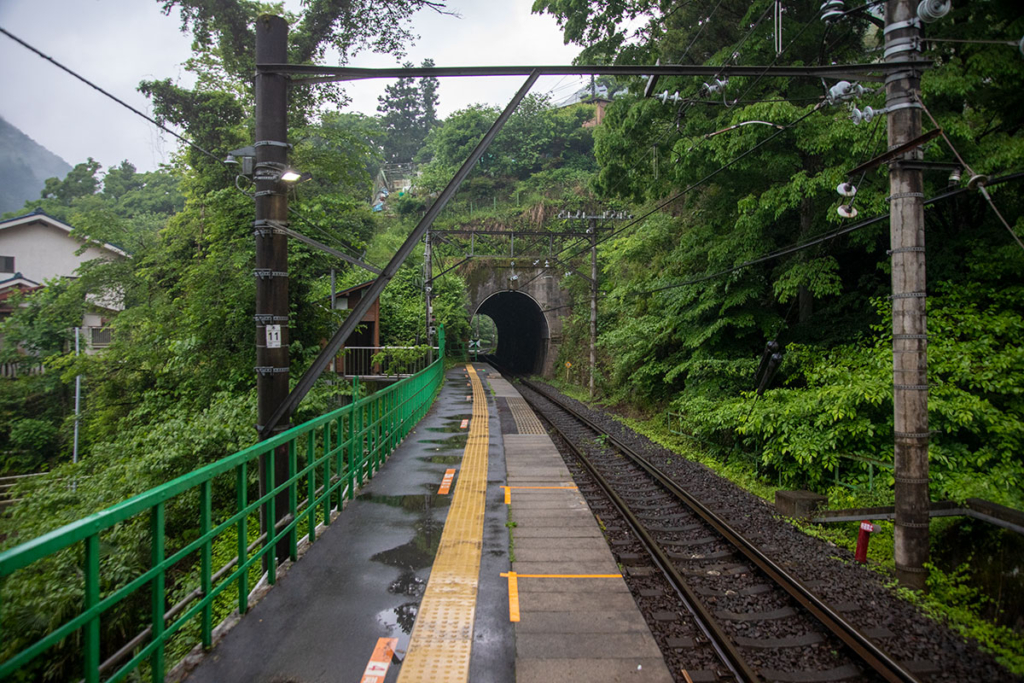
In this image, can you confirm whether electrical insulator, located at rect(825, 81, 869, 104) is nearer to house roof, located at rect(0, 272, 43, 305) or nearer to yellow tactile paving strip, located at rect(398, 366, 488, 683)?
yellow tactile paving strip, located at rect(398, 366, 488, 683)

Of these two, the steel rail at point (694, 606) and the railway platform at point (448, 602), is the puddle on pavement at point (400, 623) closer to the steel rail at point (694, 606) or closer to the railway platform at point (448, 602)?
the railway platform at point (448, 602)

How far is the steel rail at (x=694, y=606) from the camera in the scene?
13.5ft

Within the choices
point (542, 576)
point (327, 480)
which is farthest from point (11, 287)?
point (542, 576)

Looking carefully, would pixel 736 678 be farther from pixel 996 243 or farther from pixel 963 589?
pixel 996 243

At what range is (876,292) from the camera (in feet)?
36.5

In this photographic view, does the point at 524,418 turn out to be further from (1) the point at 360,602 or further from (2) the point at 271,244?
(2) the point at 271,244

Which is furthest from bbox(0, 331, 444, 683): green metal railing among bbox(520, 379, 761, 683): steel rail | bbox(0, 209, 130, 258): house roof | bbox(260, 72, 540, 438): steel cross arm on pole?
bbox(0, 209, 130, 258): house roof

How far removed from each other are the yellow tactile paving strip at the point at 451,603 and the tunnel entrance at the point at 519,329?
29.6 meters

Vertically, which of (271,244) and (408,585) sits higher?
(271,244)

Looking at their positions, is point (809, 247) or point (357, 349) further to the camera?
point (357, 349)

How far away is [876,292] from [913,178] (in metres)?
6.18

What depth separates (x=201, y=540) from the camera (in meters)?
3.80

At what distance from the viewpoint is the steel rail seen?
13.5 feet

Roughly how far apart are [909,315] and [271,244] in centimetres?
637
